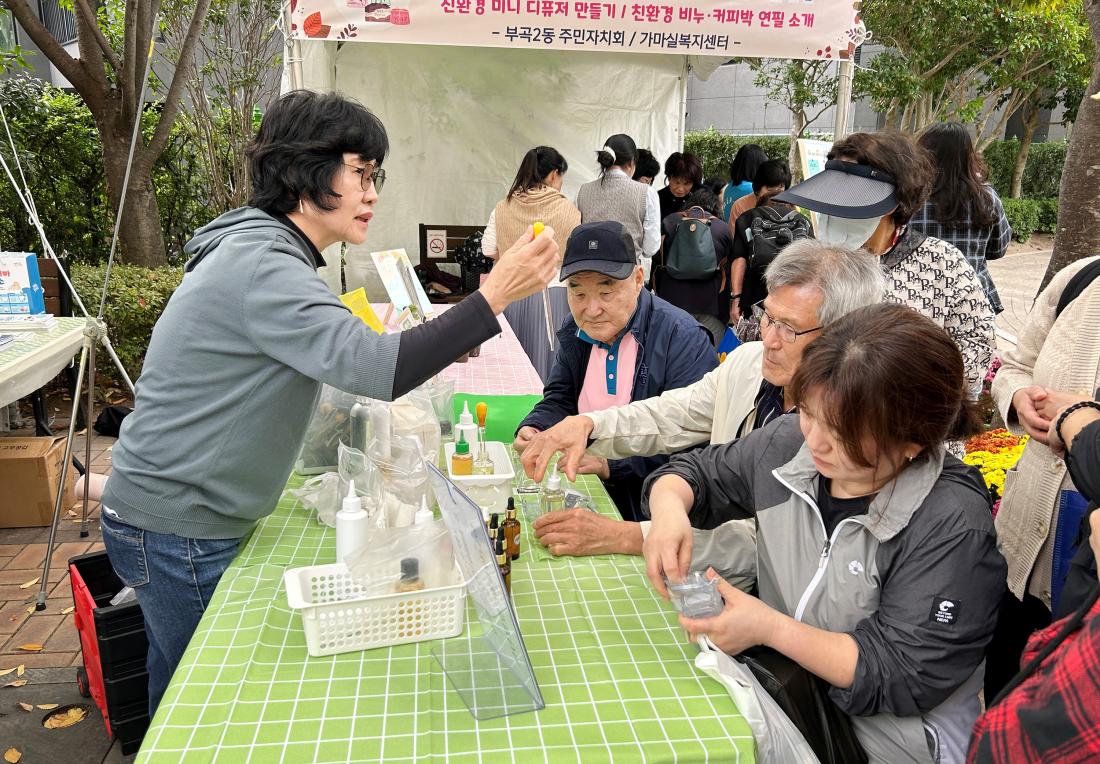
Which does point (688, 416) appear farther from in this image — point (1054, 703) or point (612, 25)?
point (612, 25)

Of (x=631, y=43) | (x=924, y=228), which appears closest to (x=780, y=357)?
(x=924, y=228)

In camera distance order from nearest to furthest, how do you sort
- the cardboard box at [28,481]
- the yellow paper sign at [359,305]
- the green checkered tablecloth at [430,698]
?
1. the green checkered tablecloth at [430,698]
2. the yellow paper sign at [359,305]
3. the cardboard box at [28,481]

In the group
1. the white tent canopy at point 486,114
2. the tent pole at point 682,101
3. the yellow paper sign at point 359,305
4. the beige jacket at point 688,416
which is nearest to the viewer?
the beige jacket at point 688,416

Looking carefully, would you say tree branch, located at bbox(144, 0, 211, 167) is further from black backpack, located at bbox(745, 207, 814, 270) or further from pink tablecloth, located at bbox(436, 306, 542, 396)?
black backpack, located at bbox(745, 207, 814, 270)

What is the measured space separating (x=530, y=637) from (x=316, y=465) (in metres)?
1.11

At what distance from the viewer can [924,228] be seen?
3.46m

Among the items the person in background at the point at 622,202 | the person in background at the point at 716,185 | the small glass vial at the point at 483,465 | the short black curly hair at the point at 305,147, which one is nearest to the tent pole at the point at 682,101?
the person in background at the point at 716,185

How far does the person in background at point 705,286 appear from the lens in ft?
19.3

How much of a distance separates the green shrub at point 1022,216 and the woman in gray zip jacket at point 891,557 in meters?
20.3

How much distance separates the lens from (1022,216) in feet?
62.5

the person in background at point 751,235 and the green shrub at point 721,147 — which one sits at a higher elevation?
the green shrub at point 721,147

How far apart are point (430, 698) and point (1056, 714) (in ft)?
2.92

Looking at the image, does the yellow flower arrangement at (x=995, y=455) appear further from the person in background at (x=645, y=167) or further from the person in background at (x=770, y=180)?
the person in background at (x=645, y=167)

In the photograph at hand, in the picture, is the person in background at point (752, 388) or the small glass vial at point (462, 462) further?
the small glass vial at point (462, 462)
